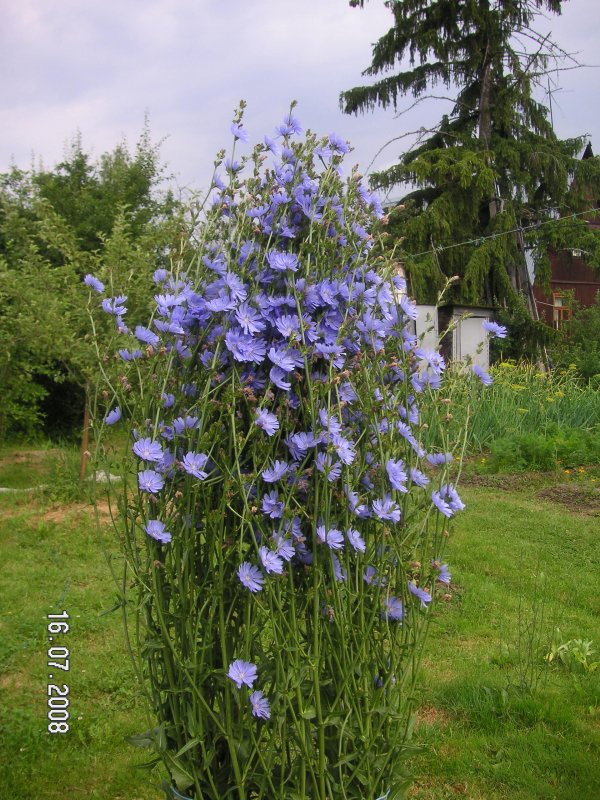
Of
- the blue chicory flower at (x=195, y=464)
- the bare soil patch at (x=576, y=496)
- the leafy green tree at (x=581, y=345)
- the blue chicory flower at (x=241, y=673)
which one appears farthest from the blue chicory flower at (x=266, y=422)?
the leafy green tree at (x=581, y=345)

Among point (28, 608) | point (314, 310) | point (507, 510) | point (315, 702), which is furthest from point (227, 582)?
point (507, 510)

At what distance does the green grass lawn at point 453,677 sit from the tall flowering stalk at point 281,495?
0.32 meters

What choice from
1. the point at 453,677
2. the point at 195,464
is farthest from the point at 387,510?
the point at 453,677

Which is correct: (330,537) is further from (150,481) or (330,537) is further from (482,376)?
(482,376)

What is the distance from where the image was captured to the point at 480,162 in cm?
1298

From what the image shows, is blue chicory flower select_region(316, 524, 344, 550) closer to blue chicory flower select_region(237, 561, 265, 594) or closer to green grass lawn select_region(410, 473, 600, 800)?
blue chicory flower select_region(237, 561, 265, 594)

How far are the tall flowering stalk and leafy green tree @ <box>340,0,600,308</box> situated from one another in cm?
1117

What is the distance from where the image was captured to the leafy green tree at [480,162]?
1323cm

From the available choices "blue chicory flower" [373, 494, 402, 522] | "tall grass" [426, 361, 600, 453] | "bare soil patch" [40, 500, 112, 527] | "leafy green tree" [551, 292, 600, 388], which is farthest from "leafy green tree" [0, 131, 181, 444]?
"leafy green tree" [551, 292, 600, 388]

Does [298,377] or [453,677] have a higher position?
[298,377]

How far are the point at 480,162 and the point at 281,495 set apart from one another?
12.4 m

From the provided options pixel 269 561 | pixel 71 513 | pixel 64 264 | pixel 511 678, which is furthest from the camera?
pixel 64 264

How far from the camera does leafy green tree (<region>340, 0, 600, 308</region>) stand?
1323 cm

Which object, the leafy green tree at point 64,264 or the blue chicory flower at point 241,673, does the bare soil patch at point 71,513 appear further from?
the blue chicory flower at point 241,673
